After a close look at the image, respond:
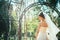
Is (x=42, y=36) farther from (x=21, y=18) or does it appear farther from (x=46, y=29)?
(x=21, y=18)

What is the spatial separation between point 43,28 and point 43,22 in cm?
10

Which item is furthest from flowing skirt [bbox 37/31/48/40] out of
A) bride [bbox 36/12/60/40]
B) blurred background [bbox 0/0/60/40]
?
blurred background [bbox 0/0/60/40]

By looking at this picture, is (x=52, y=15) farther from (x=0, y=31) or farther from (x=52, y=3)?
(x=0, y=31)

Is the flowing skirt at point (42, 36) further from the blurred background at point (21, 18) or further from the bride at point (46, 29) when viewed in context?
the blurred background at point (21, 18)

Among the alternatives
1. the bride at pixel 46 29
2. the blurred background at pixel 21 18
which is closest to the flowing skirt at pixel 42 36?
the bride at pixel 46 29

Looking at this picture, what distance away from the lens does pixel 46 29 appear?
3414mm

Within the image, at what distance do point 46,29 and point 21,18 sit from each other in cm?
46

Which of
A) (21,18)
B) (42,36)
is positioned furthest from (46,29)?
(21,18)

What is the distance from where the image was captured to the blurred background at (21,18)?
3.39 meters

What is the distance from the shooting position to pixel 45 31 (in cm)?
342

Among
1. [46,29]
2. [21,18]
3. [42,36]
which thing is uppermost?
[21,18]

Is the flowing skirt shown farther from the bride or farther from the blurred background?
the blurred background

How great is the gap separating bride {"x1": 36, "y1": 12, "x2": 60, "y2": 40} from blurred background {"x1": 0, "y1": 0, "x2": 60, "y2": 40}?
0.19 ft

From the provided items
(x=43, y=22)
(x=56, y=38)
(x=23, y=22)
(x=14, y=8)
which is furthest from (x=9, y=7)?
(x=56, y=38)
